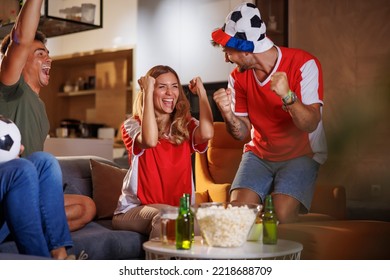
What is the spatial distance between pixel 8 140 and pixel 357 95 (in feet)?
4.67

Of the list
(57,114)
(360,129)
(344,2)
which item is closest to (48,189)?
(360,129)

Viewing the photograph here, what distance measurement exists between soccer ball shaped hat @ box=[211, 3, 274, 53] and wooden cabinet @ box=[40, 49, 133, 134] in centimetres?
336

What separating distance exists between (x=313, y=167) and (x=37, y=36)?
117 centimetres

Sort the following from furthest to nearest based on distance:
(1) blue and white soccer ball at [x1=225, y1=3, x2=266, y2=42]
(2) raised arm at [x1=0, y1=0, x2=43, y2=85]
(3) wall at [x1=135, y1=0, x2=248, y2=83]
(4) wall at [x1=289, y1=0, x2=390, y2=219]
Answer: (3) wall at [x1=135, y1=0, x2=248, y2=83] < (4) wall at [x1=289, y1=0, x2=390, y2=219] < (1) blue and white soccer ball at [x1=225, y1=3, x2=266, y2=42] < (2) raised arm at [x1=0, y1=0, x2=43, y2=85]

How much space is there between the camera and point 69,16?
11.8 feet

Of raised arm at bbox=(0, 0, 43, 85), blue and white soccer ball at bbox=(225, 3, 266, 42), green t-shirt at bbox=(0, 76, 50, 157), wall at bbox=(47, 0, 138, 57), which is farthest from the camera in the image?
wall at bbox=(47, 0, 138, 57)

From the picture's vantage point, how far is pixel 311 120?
82.2 inches

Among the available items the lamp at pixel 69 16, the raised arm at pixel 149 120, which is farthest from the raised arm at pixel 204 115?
the lamp at pixel 69 16

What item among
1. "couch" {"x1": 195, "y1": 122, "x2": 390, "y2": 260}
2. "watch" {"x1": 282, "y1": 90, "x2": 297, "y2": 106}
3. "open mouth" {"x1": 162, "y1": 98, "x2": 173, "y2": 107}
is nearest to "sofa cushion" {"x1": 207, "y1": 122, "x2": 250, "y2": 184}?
"couch" {"x1": 195, "y1": 122, "x2": 390, "y2": 260}

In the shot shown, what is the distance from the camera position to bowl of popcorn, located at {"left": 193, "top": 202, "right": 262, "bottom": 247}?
1642mm

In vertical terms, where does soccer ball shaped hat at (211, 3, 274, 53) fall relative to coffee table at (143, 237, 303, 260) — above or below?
above

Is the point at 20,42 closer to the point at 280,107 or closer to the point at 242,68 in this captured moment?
the point at 242,68

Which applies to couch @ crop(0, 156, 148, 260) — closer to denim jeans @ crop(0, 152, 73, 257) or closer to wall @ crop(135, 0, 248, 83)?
denim jeans @ crop(0, 152, 73, 257)

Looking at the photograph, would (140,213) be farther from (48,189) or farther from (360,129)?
(360,129)
